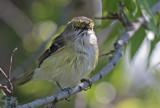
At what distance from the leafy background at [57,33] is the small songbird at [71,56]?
0.39 metres

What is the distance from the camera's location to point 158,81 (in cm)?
594

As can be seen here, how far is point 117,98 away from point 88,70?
6.61ft

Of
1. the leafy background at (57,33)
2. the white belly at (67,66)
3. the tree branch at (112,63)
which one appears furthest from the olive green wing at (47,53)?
the tree branch at (112,63)

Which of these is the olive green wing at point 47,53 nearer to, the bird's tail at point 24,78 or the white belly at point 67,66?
the bird's tail at point 24,78

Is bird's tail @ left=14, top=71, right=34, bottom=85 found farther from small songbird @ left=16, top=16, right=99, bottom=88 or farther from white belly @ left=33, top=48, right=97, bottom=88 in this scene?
white belly @ left=33, top=48, right=97, bottom=88

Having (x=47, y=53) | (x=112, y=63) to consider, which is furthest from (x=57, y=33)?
(x=112, y=63)

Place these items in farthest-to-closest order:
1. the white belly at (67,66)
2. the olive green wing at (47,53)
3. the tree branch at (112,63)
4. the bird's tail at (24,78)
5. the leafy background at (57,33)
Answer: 1. the leafy background at (57,33)
2. the bird's tail at (24,78)
3. the olive green wing at (47,53)
4. the white belly at (67,66)
5. the tree branch at (112,63)

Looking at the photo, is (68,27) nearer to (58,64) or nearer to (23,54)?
(58,64)

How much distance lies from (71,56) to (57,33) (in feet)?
4.19

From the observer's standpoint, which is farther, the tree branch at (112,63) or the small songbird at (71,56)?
the small songbird at (71,56)

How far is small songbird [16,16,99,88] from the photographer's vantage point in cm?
429

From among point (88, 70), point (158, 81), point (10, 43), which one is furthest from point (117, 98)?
point (10, 43)

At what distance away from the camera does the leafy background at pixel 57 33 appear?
5207mm

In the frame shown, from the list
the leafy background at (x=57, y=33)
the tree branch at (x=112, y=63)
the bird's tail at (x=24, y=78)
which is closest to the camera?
the tree branch at (x=112, y=63)
